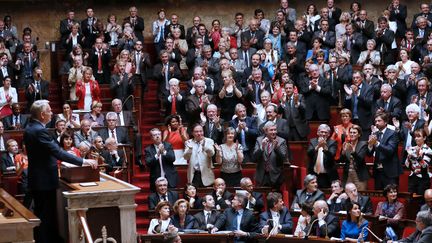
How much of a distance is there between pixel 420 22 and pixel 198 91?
368 centimetres

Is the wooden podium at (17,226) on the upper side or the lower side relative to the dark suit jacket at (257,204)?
upper

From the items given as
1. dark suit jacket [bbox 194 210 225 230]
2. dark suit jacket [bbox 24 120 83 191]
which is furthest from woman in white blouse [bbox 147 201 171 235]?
dark suit jacket [bbox 24 120 83 191]

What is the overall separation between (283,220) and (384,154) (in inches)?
60.6

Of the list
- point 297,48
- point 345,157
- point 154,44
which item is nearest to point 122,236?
point 345,157

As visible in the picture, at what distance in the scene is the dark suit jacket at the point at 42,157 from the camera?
773cm

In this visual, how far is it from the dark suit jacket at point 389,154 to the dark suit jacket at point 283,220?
4.70 ft

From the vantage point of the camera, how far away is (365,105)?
521 inches

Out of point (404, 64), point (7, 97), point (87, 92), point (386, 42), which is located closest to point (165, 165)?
point (87, 92)

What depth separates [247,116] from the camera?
1339 centimetres

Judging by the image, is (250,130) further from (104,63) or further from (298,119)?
(104,63)

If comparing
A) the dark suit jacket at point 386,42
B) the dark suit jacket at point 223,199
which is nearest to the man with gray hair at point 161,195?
the dark suit jacket at point 223,199

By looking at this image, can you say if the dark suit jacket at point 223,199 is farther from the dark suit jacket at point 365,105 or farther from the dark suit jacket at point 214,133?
the dark suit jacket at point 365,105

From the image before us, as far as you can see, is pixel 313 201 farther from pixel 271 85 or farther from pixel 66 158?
pixel 66 158

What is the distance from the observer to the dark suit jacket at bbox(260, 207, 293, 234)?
1086 cm
